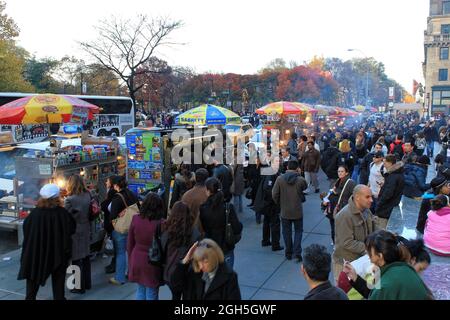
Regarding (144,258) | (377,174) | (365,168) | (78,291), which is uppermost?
(377,174)

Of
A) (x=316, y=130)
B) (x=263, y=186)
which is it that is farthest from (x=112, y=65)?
(x=263, y=186)

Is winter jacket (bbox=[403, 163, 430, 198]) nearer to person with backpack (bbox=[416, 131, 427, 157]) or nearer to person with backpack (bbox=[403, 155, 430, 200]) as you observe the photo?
person with backpack (bbox=[403, 155, 430, 200])

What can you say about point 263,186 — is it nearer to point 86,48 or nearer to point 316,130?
point 316,130

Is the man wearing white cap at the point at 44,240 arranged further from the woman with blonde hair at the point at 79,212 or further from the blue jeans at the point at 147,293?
the blue jeans at the point at 147,293

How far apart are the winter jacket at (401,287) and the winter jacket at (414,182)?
546 cm

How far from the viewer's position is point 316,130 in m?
24.8

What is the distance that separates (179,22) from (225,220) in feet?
112

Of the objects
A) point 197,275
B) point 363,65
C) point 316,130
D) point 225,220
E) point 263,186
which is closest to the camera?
point 197,275

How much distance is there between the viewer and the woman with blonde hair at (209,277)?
333 centimetres

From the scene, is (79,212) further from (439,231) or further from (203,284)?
(439,231)

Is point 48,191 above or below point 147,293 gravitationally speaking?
above

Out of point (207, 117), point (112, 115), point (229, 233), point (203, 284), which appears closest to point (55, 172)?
point (229, 233)

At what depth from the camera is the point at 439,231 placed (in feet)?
17.2

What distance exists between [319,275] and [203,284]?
36.6 inches
